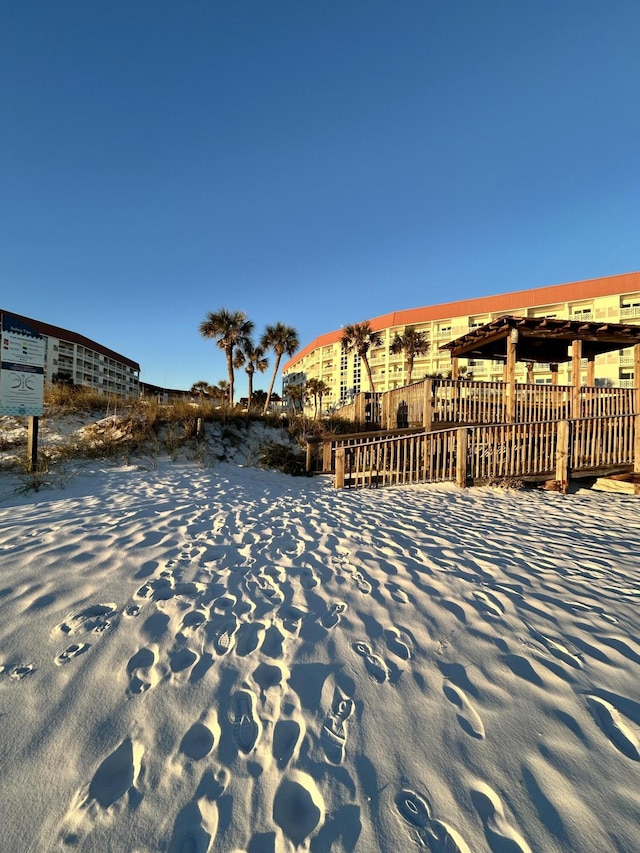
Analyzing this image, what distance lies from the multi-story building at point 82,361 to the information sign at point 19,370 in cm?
4847

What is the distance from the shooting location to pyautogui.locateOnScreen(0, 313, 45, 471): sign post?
608cm

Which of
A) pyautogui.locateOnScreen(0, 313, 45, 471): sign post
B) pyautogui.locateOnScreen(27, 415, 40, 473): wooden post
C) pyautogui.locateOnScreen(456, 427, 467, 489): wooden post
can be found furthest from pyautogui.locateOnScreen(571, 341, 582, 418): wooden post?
pyautogui.locateOnScreen(27, 415, 40, 473): wooden post

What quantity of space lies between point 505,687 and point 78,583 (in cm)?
324

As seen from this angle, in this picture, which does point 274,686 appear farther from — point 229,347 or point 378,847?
point 229,347

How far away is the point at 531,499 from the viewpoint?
6.75 metres

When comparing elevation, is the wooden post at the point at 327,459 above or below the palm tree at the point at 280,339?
below

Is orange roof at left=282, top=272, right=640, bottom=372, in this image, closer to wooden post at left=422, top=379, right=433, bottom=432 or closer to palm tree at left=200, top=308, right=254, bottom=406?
palm tree at left=200, top=308, right=254, bottom=406

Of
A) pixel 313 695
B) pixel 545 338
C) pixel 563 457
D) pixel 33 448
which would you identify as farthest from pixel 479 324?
pixel 313 695

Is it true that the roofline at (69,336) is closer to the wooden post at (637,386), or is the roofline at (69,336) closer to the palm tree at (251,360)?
the palm tree at (251,360)

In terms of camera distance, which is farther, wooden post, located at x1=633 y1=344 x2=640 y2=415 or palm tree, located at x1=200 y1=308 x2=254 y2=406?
palm tree, located at x1=200 y1=308 x2=254 y2=406

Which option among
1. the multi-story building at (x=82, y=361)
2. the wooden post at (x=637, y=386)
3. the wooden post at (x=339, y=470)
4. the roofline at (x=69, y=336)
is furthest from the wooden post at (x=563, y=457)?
the roofline at (x=69, y=336)

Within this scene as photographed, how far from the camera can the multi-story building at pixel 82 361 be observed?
56844 mm

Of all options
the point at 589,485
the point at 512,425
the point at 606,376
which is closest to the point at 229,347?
the point at 512,425

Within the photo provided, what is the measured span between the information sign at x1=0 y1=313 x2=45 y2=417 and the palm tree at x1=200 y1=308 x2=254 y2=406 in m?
16.6
